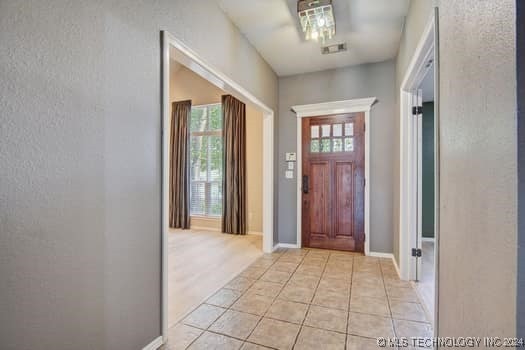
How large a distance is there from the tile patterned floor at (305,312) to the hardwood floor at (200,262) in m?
0.15

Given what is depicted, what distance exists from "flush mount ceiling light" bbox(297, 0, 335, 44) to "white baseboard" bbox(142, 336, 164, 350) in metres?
2.94

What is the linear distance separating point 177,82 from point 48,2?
4.85 metres

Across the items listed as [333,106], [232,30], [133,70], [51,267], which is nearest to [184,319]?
[51,267]

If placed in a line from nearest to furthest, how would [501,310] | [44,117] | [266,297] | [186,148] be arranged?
[501,310], [44,117], [266,297], [186,148]

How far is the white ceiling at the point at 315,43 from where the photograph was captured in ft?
7.97

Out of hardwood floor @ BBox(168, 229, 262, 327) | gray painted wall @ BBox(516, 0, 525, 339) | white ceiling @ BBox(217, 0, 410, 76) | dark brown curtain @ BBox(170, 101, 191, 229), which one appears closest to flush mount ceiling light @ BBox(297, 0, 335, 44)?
white ceiling @ BBox(217, 0, 410, 76)

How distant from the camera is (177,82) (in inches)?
222

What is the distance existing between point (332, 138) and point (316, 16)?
1833mm

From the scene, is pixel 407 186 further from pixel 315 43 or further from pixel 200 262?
pixel 200 262

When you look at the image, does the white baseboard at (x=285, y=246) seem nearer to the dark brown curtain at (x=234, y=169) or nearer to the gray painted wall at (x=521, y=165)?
the dark brown curtain at (x=234, y=169)

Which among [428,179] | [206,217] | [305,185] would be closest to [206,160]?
[206,217]

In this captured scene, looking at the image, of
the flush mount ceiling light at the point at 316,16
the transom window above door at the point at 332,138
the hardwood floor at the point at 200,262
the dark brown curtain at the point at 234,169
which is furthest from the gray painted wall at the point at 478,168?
the dark brown curtain at the point at 234,169

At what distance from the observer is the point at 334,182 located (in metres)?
3.81

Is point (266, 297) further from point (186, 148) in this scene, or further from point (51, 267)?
point (186, 148)
